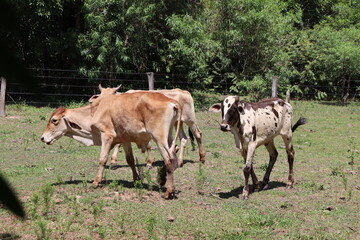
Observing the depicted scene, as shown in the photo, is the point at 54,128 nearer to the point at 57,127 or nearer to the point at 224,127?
the point at 57,127

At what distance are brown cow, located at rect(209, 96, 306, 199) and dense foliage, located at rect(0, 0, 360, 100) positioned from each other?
9847mm

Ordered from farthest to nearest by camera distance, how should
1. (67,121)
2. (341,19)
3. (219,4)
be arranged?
(341,19) → (219,4) → (67,121)

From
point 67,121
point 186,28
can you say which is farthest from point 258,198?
point 186,28

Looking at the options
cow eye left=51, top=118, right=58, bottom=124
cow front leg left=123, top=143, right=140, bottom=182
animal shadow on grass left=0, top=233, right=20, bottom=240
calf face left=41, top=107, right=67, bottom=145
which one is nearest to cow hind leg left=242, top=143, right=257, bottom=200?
cow front leg left=123, top=143, right=140, bottom=182

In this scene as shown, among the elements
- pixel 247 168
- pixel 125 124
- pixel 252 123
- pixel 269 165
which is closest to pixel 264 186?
pixel 269 165

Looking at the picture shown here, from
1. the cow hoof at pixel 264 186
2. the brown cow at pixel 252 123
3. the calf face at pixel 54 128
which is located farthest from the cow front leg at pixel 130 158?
the cow hoof at pixel 264 186

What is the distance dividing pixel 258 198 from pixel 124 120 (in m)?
Answer: 2.27

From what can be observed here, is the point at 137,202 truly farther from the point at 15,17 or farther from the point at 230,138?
the point at 230,138

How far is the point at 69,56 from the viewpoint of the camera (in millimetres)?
18562

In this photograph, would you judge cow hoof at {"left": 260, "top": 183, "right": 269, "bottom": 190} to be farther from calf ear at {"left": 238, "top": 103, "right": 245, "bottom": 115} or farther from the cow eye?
the cow eye

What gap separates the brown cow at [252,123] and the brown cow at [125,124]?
75 cm

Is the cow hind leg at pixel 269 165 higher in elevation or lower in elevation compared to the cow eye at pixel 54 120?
lower

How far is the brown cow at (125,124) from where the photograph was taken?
6605 millimetres

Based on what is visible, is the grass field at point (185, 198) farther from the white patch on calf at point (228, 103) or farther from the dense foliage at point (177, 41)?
the dense foliage at point (177, 41)
